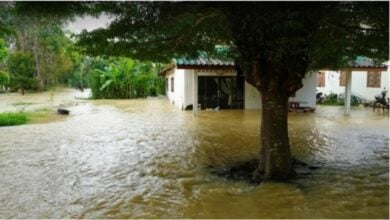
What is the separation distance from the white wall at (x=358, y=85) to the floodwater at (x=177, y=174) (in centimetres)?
854

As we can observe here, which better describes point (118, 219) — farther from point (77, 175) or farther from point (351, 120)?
point (351, 120)

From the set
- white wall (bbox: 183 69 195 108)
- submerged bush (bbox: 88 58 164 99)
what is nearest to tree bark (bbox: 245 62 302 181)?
white wall (bbox: 183 69 195 108)

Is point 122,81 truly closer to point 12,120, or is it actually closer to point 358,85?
point 12,120

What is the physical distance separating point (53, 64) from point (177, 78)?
89.4 feet

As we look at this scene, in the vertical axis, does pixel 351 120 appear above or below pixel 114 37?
below

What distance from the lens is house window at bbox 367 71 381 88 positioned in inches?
903

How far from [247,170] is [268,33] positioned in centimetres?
329

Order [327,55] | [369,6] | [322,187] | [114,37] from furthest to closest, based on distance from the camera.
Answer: [327,55] → [114,37] → [322,187] → [369,6]

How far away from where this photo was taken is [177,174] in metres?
7.96

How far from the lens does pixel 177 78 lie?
24141 mm

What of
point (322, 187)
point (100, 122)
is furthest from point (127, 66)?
point (322, 187)

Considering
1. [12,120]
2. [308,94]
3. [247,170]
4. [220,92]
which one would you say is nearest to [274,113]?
[247,170]

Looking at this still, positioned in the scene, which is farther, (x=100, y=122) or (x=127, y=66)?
(x=127, y=66)

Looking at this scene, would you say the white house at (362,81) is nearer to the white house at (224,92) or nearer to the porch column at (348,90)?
the porch column at (348,90)
